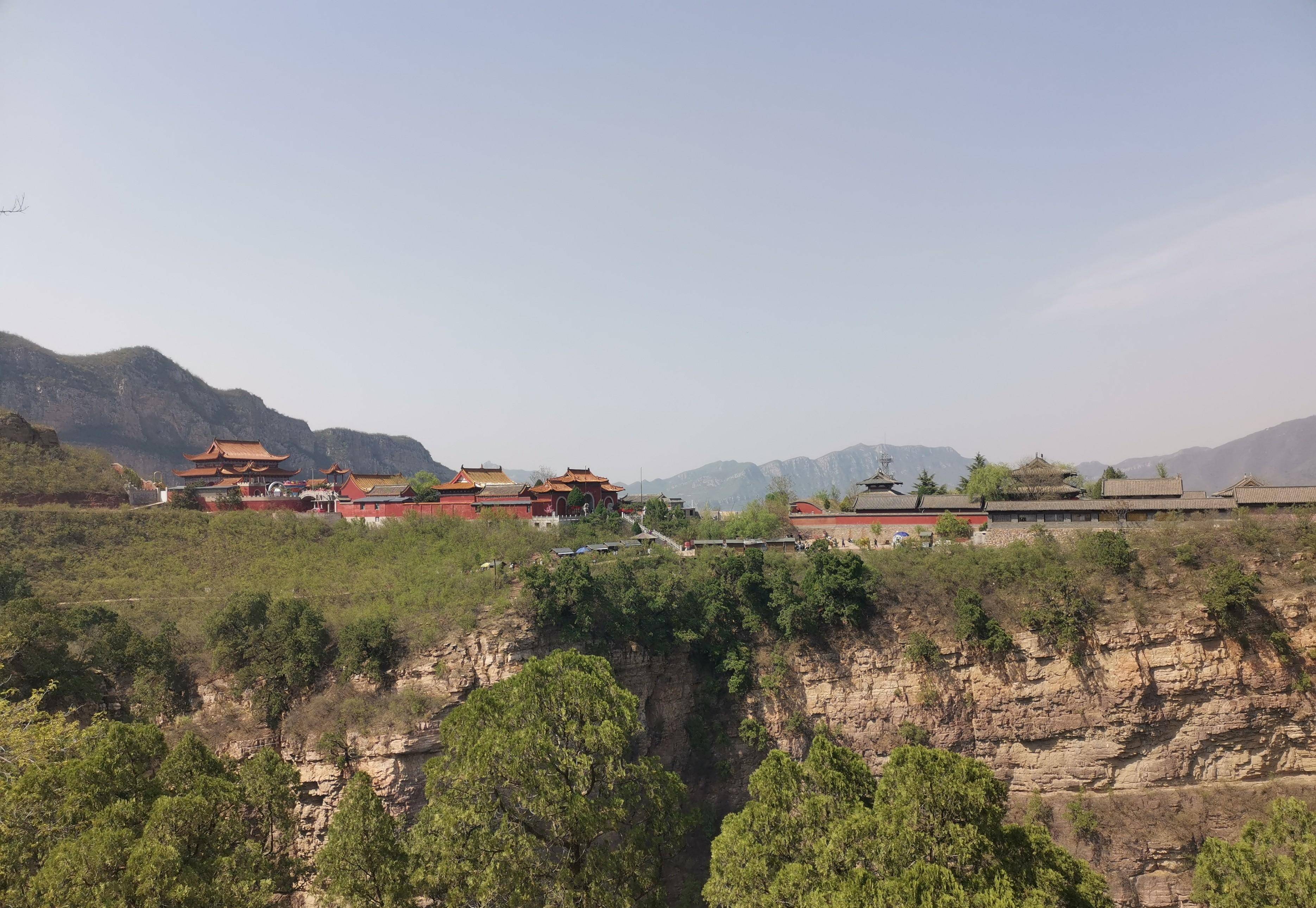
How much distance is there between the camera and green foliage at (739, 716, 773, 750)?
25.8 metres

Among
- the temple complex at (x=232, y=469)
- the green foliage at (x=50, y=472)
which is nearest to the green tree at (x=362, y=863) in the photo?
Answer: the green foliage at (x=50, y=472)

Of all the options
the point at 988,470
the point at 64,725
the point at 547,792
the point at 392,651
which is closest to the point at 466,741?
the point at 547,792

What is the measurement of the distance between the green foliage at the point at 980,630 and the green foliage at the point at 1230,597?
21.0ft

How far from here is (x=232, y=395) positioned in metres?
112

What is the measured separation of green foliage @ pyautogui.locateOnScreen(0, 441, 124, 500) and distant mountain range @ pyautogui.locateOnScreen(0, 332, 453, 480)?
131 feet

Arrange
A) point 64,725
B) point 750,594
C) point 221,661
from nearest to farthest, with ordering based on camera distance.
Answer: point 64,725 → point 221,661 → point 750,594

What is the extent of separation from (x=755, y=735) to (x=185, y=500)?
93.5 ft

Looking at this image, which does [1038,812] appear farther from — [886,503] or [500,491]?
[500,491]

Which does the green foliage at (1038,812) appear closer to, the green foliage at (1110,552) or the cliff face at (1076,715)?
the cliff face at (1076,715)

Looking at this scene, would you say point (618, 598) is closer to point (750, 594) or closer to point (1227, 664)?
point (750, 594)

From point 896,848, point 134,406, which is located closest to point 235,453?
point 896,848

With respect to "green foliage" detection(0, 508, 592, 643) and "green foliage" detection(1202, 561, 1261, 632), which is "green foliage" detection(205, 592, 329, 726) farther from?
"green foliage" detection(1202, 561, 1261, 632)

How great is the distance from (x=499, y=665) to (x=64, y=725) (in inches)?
429

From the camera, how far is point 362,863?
13438 millimetres
